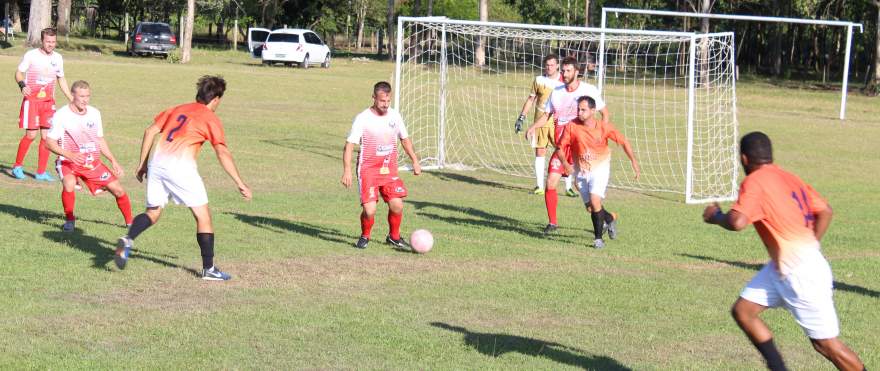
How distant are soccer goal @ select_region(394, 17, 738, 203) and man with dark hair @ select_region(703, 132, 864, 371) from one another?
31.5 feet

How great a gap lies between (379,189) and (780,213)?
590cm

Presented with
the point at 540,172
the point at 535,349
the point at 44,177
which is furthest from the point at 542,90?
the point at 535,349

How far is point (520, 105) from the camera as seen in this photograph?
31.6 meters

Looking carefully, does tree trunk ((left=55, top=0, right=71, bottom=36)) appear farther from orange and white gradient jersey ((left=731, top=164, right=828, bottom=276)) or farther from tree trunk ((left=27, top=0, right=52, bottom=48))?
orange and white gradient jersey ((left=731, top=164, right=828, bottom=276))

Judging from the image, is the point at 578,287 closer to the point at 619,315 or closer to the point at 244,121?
the point at 619,315

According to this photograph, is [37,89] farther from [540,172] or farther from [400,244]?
[540,172]

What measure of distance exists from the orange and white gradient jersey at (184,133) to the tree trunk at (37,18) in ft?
151

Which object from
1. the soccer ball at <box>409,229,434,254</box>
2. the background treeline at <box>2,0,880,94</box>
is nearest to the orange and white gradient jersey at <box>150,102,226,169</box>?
the soccer ball at <box>409,229,434,254</box>

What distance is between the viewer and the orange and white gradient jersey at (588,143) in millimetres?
12031

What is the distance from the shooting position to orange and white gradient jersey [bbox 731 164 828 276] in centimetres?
626

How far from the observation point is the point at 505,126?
88.0ft

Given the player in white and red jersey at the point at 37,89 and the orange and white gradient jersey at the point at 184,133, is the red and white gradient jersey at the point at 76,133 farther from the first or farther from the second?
the player in white and red jersey at the point at 37,89

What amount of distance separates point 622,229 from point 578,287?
3.74 m

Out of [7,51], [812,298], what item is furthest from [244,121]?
[7,51]
